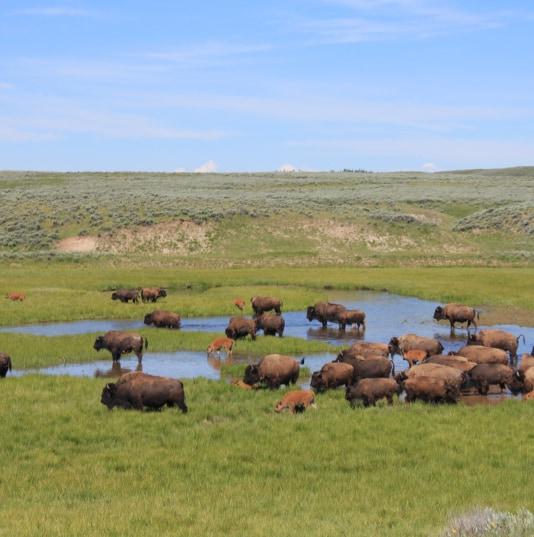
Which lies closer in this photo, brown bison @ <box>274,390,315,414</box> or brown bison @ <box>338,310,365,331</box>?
brown bison @ <box>274,390,315,414</box>

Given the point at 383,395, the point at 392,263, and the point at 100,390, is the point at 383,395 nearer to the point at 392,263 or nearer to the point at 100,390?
the point at 100,390

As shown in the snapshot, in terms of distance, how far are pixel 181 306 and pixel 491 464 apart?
84.2 feet

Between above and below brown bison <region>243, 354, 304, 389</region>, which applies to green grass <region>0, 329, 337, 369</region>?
below

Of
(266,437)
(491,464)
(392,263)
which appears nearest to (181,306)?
(266,437)

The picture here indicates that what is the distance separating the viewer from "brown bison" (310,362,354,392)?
22.1 m

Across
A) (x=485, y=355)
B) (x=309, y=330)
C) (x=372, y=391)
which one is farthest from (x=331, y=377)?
(x=309, y=330)

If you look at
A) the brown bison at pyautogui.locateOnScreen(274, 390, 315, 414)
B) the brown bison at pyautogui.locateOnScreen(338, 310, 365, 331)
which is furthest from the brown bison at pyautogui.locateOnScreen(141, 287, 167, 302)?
the brown bison at pyautogui.locateOnScreen(274, 390, 315, 414)

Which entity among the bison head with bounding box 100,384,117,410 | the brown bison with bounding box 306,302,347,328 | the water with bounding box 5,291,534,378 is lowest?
the water with bounding box 5,291,534,378

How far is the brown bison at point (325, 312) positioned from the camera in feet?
115

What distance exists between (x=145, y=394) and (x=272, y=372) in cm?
406

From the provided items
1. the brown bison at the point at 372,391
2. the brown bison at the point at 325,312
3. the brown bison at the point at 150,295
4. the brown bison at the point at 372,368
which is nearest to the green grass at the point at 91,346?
the brown bison at the point at 325,312

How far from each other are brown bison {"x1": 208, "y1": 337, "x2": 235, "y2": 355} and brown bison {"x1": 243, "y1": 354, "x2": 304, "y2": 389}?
212 inches

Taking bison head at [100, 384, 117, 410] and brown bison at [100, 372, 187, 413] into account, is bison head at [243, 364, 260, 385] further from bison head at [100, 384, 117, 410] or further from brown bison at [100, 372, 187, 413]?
bison head at [100, 384, 117, 410]

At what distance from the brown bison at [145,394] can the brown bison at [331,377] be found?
4.12m
